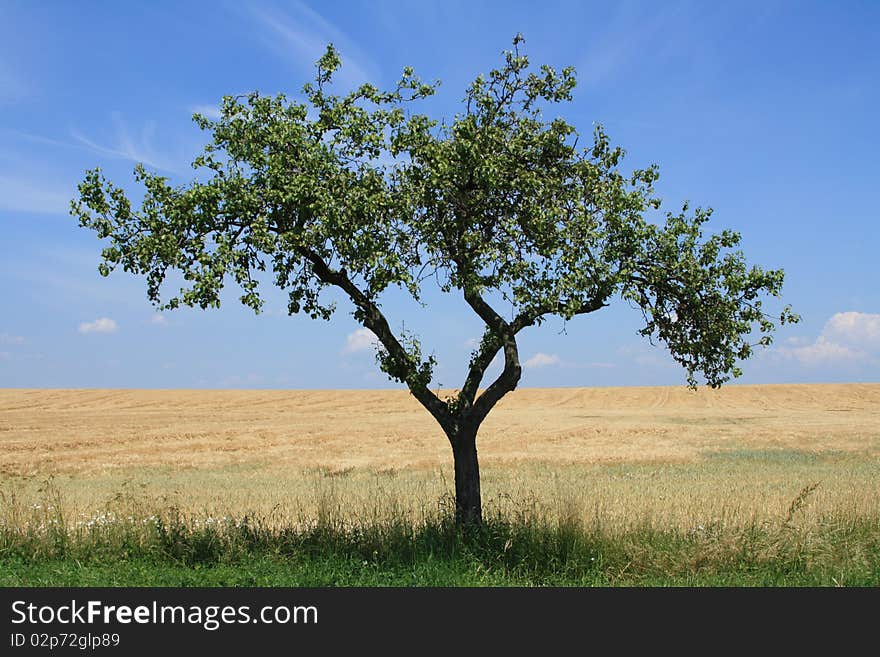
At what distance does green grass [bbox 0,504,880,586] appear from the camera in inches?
405

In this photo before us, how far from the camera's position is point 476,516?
12.2 metres

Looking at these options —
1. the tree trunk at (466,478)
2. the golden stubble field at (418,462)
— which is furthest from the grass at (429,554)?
the golden stubble field at (418,462)

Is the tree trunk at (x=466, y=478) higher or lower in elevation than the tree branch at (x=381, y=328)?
lower

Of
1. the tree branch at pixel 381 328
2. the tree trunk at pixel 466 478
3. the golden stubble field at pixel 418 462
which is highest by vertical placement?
the tree branch at pixel 381 328

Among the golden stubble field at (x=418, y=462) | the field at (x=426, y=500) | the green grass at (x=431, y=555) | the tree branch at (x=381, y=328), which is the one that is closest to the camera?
the green grass at (x=431, y=555)

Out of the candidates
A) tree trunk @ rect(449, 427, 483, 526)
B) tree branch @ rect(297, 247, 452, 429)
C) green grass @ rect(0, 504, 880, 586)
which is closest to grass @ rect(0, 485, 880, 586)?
green grass @ rect(0, 504, 880, 586)

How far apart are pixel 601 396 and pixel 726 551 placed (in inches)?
3424

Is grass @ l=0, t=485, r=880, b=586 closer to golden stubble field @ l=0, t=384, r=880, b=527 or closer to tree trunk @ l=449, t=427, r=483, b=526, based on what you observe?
tree trunk @ l=449, t=427, r=483, b=526

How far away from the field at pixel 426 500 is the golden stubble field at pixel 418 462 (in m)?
0.16

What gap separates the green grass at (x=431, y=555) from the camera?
10.3 metres

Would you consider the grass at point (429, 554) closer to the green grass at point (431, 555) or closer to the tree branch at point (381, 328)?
the green grass at point (431, 555)

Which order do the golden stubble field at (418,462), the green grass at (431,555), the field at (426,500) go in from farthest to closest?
the golden stubble field at (418,462), the field at (426,500), the green grass at (431,555)

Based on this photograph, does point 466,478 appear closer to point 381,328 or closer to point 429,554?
point 429,554

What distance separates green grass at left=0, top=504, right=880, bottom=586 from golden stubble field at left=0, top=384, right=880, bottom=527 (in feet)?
2.62
